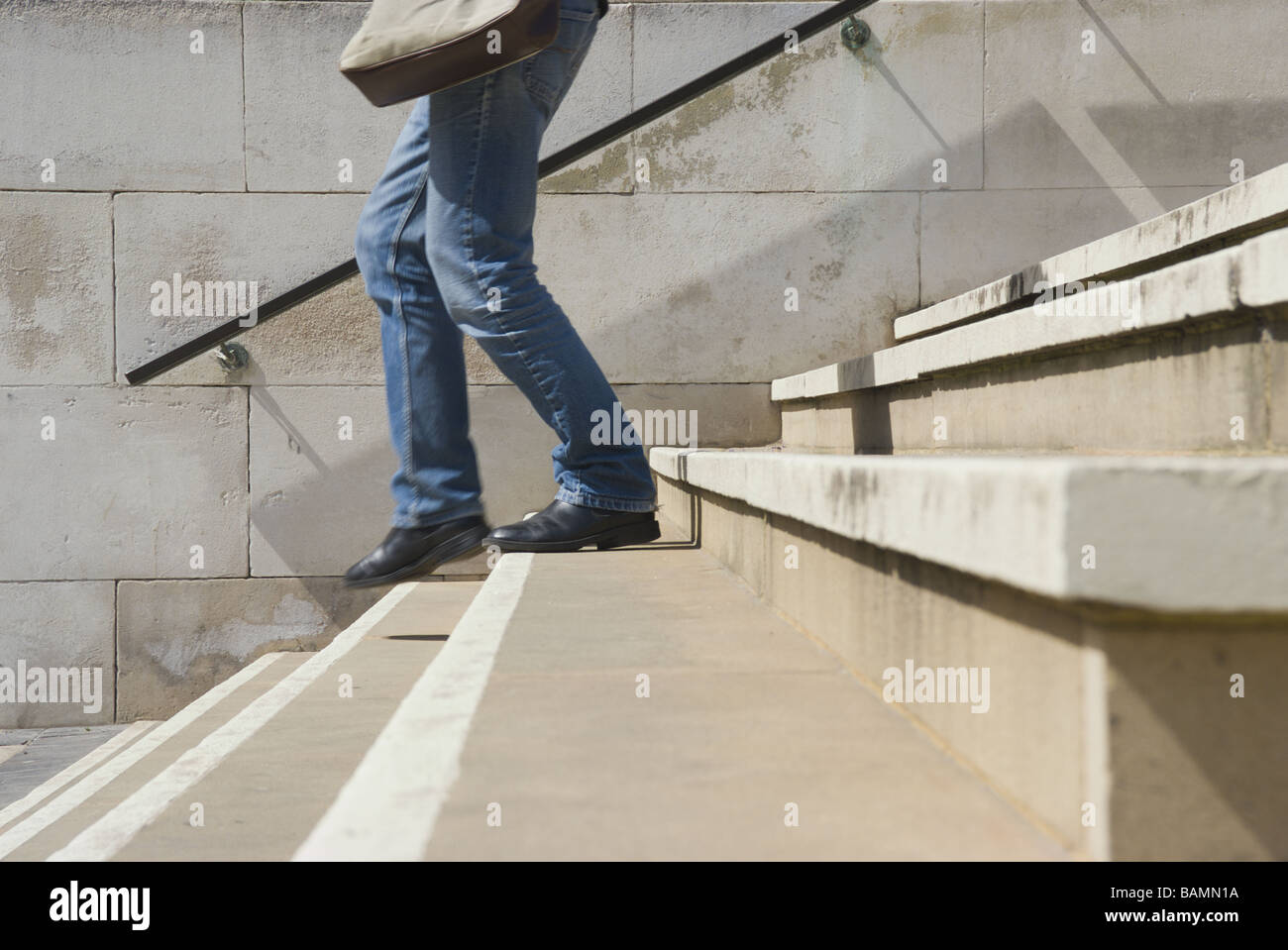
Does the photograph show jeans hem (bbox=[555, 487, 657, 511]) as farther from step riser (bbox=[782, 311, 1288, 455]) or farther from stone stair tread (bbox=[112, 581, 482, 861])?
step riser (bbox=[782, 311, 1288, 455])

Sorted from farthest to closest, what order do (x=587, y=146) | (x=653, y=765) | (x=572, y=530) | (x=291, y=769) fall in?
(x=587, y=146) → (x=572, y=530) → (x=291, y=769) → (x=653, y=765)

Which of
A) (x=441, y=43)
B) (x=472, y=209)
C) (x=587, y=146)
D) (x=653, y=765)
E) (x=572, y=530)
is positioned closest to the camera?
(x=653, y=765)

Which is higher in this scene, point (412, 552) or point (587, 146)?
point (587, 146)

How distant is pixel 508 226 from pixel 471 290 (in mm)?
165

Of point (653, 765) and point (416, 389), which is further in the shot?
point (416, 389)

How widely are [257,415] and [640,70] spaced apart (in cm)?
196

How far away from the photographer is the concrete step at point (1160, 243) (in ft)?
6.38

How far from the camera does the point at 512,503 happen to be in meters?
4.18

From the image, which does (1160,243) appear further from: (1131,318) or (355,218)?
(355,218)

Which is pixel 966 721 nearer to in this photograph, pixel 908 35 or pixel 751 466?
pixel 751 466

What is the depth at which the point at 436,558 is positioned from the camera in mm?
2471

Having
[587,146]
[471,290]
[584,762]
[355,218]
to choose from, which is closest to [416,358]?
[471,290]
